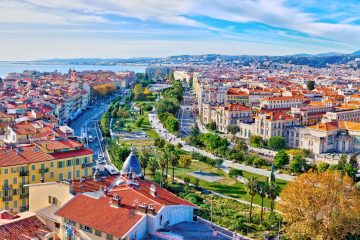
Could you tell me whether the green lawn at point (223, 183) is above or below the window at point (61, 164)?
below

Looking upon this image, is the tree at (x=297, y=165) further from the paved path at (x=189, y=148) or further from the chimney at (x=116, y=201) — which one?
the chimney at (x=116, y=201)

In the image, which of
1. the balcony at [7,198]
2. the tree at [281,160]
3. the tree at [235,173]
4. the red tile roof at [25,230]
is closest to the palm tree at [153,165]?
the tree at [235,173]

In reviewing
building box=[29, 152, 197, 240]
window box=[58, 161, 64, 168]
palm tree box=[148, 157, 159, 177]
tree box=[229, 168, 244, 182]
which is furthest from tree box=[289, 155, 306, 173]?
building box=[29, 152, 197, 240]

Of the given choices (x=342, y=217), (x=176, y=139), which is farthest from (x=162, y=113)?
(x=342, y=217)

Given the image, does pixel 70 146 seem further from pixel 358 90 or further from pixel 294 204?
pixel 358 90

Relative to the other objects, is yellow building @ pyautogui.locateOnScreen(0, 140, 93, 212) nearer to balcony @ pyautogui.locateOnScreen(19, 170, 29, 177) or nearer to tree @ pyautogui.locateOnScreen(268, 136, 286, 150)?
balcony @ pyautogui.locateOnScreen(19, 170, 29, 177)

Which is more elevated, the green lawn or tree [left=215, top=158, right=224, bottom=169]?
tree [left=215, top=158, right=224, bottom=169]
